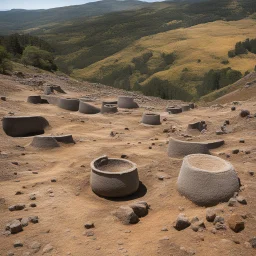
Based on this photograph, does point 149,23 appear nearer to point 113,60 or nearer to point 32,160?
point 113,60

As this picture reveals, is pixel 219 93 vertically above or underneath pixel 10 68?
underneath

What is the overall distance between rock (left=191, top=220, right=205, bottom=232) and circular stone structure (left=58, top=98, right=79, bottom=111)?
583 inches

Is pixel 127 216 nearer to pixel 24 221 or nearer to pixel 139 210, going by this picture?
pixel 139 210

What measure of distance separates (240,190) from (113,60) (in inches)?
2588

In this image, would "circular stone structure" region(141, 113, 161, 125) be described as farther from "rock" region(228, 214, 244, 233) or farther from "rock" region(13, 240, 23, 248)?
"rock" region(13, 240, 23, 248)

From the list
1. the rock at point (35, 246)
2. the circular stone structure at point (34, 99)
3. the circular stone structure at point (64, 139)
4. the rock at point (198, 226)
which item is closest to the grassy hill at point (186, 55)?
the circular stone structure at point (34, 99)

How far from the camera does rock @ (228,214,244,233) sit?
4.95 metres

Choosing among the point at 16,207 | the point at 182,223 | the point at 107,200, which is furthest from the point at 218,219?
the point at 16,207

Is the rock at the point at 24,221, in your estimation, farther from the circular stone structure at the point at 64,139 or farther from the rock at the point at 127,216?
the circular stone structure at the point at 64,139

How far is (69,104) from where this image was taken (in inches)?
749

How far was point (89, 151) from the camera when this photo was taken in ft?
33.8

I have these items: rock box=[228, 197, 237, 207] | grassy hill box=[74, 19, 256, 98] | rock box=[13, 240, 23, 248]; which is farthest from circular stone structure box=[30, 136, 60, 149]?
grassy hill box=[74, 19, 256, 98]

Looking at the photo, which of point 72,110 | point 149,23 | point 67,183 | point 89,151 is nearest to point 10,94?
point 72,110

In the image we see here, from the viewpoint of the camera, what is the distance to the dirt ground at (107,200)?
4848mm
